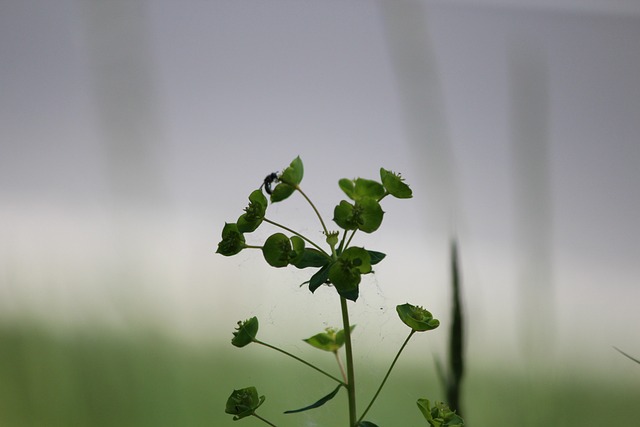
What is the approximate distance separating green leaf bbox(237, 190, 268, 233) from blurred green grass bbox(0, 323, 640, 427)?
1.25 ft

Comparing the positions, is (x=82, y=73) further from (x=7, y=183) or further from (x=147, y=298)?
(x=147, y=298)

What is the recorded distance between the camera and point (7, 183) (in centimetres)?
95

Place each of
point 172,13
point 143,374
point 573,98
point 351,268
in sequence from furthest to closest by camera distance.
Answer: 1. point 573,98
2. point 172,13
3. point 143,374
4. point 351,268

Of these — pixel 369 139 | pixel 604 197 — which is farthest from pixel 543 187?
pixel 369 139

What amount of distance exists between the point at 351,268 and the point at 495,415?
0.56 m

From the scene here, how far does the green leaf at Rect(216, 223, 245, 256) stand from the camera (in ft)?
2.04

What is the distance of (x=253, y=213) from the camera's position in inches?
24.4

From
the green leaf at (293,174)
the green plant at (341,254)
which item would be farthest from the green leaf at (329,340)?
the green leaf at (293,174)

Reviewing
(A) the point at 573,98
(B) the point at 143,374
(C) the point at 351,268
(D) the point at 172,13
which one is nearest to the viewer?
(C) the point at 351,268

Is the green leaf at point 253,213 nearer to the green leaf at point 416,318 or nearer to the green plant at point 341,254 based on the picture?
the green plant at point 341,254

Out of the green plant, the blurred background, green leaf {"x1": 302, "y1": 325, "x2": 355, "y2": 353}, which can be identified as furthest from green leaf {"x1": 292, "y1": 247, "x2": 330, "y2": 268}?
the blurred background

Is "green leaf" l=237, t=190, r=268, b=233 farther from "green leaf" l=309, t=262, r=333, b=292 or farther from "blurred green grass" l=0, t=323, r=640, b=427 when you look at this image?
"blurred green grass" l=0, t=323, r=640, b=427

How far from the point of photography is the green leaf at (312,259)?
0.61 meters

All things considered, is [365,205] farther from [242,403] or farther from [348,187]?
[242,403]
